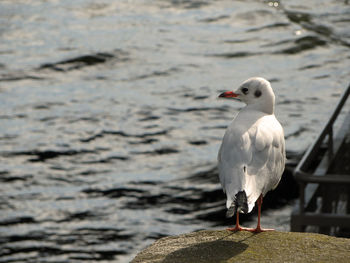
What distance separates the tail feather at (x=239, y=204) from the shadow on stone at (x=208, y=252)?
414mm

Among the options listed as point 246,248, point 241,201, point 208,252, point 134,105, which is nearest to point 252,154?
point 241,201

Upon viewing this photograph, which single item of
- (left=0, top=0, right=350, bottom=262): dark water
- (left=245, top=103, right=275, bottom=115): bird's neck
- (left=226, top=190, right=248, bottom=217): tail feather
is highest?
(left=245, top=103, right=275, bottom=115): bird's neck

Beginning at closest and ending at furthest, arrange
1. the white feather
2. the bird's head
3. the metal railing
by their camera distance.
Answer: the white feather, the bird's head, the metal railing

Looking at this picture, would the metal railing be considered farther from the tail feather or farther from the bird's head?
the tail feather

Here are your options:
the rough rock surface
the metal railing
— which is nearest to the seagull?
the rough rock surface

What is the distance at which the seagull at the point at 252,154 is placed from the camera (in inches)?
234

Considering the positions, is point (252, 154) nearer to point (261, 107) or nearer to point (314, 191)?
point (261, 107)

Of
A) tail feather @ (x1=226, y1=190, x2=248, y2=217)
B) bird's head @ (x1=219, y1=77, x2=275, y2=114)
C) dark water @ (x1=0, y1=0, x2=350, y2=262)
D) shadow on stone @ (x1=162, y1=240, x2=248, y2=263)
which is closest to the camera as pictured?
tail feather @ (x1=226, y1=190, x2=248, y2=217)

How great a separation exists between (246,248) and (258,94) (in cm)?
142

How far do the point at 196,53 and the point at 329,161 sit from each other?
15368 millimetres

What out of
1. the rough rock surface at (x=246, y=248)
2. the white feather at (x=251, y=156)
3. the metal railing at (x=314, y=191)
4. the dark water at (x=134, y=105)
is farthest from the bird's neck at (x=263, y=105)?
the dark water at (x=134, y=105)

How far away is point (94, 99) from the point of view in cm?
2220

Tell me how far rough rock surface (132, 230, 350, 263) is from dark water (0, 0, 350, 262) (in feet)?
25.6

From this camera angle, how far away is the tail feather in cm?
567
